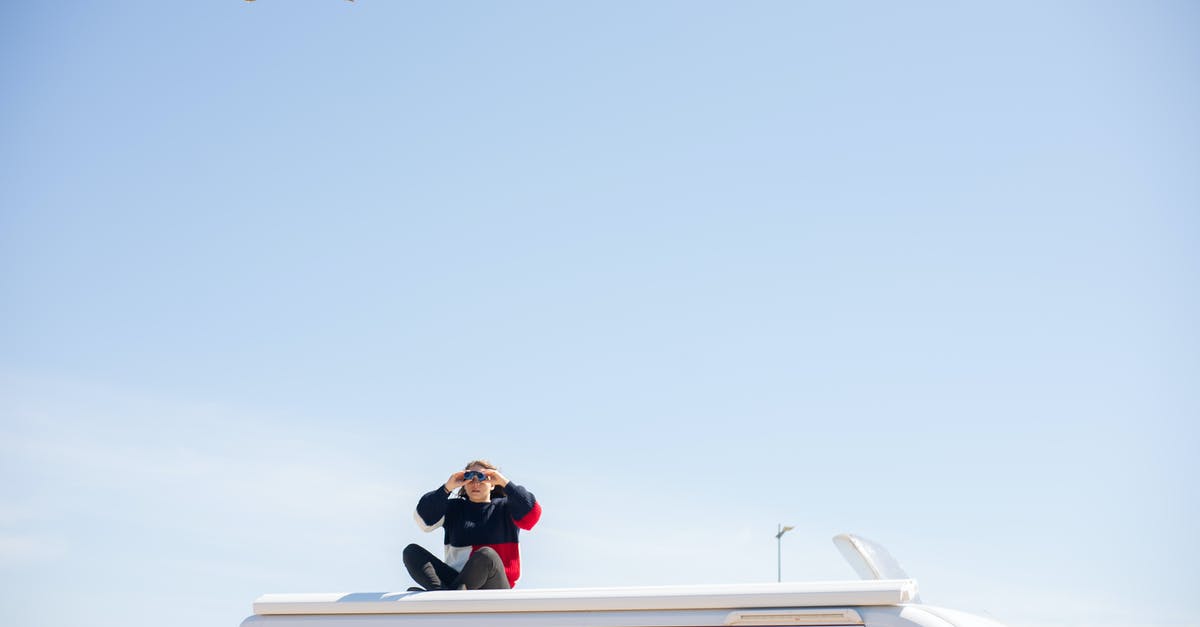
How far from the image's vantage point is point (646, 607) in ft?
18.5

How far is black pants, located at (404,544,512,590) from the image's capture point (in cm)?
713

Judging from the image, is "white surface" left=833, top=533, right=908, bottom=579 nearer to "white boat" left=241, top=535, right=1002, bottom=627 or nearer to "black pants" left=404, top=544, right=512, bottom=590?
"white boat" left=241, top=535, right=1002, bottom=627

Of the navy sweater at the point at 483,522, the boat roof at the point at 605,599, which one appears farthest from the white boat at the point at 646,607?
the navy sweater at the point at 483,522

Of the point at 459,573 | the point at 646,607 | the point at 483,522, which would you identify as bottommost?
the point at 646,607

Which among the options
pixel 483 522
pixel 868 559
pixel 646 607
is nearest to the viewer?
pixel 646 607

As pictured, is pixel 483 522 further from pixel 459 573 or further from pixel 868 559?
pixel 868 559

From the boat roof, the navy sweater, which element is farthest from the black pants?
the boat roof

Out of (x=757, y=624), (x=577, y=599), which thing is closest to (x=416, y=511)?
(x=577, y=599)

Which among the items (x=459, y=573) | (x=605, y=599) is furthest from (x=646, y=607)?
(x=459, y=573)

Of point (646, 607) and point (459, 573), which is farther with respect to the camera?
point (459, 573)

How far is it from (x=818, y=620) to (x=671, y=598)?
78 centimetres

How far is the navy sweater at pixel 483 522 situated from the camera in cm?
802

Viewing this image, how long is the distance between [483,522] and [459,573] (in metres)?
0.84

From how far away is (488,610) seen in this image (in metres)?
5.85
